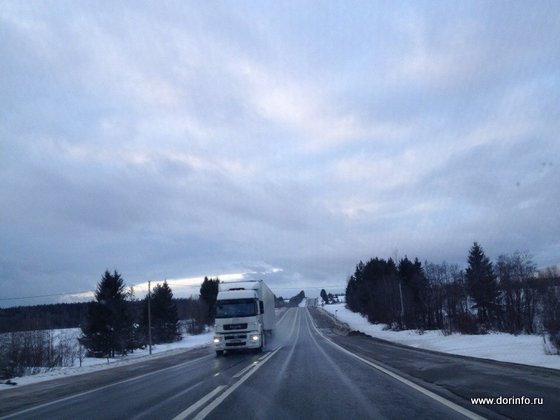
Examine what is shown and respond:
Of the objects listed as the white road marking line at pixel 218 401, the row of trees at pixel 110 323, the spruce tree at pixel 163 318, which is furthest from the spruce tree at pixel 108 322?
the white road marking line at pixel 218 401

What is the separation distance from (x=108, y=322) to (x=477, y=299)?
40.7m

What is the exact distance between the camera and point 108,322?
45406 mm

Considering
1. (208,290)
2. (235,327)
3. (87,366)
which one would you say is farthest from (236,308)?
(208,290)

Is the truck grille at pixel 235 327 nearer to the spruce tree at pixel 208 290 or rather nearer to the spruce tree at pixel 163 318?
the spruce tree at pixel 163 318

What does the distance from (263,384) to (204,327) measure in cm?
7333

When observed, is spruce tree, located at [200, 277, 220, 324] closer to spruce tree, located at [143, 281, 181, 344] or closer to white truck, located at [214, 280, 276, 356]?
spruce tree, located at [143, 281, 181, 344]

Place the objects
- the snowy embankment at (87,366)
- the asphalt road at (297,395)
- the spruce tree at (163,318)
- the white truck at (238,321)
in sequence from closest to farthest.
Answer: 1. the asphalt road at (297,395)
2. the snowy embankment at (87,366)
3. the white truck at (238,321)
4. the spruce tree at (163,318)

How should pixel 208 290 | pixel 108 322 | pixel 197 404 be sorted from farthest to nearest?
pixel 208 290
pixel 108 322
pixel 197 404

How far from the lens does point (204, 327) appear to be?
8419 centimetres

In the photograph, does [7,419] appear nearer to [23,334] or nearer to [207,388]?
[207,388]

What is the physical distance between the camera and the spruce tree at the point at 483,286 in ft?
171

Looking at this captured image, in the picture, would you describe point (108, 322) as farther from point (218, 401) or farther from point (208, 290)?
point (208, 290)

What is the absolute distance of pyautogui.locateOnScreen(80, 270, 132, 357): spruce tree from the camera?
147 feet

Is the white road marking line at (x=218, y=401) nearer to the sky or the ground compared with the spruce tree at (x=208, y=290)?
nearer to the ground
